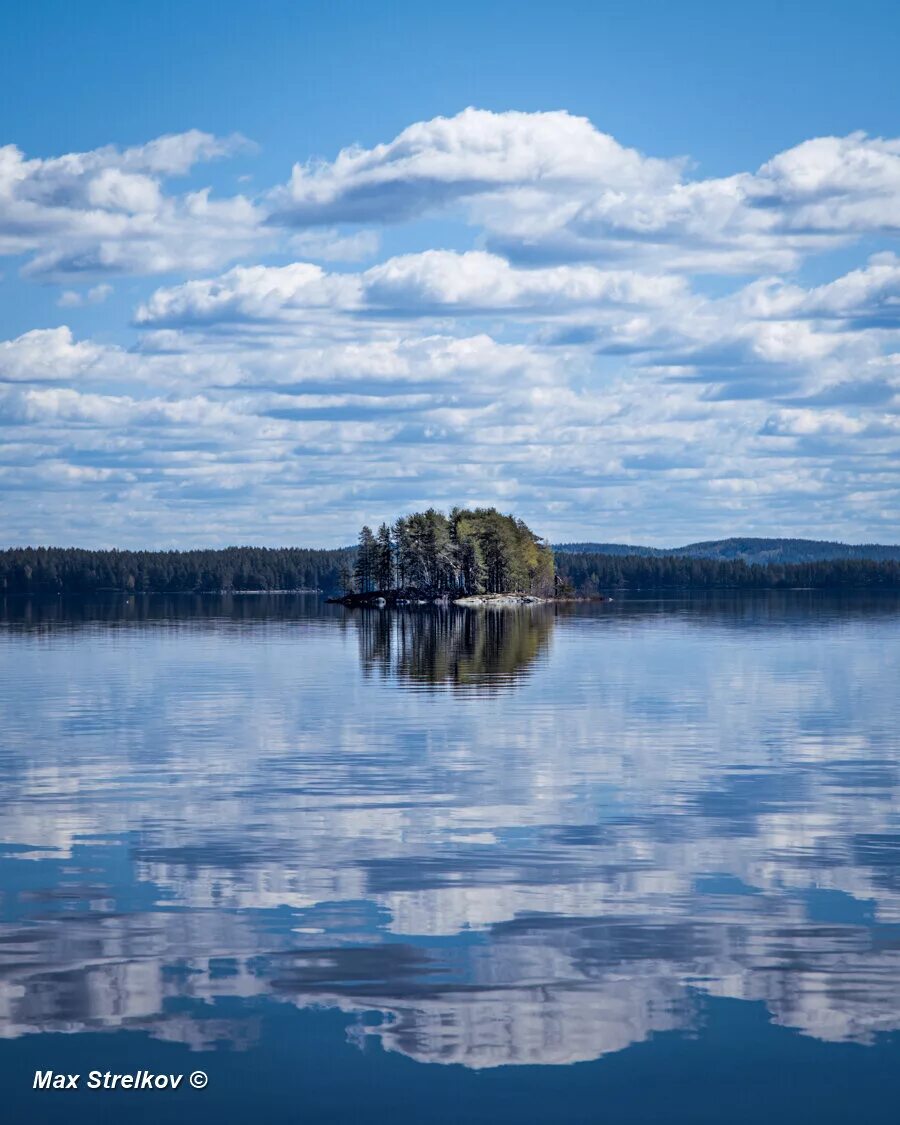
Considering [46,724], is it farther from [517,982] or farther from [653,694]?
[517,982]

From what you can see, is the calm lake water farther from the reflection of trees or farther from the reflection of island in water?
the reflection of trees

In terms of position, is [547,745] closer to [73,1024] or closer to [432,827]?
[432,827]

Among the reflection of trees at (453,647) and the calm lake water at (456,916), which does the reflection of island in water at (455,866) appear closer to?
the calm lake water at (456,916)

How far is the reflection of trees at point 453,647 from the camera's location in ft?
245

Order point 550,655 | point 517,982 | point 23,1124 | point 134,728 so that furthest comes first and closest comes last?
point 550,655
point 134,728
point 517,982
point 23,1124

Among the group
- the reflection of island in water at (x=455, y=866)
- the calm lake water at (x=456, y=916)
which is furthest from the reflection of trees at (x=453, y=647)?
the calm lake water at (x=456, y=916)

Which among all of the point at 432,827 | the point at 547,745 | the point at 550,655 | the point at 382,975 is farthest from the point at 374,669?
the point at 382,975

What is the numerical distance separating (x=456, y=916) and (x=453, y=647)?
79.3 metres

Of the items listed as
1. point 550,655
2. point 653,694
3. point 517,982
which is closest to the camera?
point 517,982

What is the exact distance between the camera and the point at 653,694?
61938 mm

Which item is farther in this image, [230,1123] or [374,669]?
[374,669]

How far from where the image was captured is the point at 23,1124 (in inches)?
592

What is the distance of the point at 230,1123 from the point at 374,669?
6397 centimetres

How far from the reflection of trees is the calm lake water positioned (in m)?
21.8
